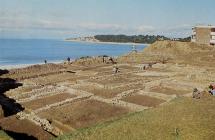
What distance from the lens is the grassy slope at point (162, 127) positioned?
13508 millimetres

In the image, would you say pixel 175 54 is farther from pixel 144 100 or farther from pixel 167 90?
pixel 144 100

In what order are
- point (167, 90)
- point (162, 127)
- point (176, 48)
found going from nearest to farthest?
point (162, 127)
point (167, 90)
point (176, 48)

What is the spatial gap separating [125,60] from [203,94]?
28773mm

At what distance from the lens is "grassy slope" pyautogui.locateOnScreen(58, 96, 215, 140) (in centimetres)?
1351

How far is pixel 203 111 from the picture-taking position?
16734mm

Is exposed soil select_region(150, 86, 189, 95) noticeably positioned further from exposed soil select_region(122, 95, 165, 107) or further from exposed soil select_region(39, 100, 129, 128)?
exposed soil select_region(39, 100, 129, 128)

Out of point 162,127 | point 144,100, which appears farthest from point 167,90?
point 162,127

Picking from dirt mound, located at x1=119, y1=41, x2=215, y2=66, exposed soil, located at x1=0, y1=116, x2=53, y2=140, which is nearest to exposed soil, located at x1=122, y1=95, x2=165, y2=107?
exposed soil, located at x1=0, y1=116, x2=53, y2=140

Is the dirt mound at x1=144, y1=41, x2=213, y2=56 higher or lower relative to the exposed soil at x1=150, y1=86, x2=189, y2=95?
higher

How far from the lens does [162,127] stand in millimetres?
14508

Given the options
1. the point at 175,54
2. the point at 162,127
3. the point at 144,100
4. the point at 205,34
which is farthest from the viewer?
the point at 205,34

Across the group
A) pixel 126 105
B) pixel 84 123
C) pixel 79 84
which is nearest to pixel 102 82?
pixel 79 84

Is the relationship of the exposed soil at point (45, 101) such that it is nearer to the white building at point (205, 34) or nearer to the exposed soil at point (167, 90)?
the exposed soil at point (167, 90)

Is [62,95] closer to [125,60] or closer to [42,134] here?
[42,134]
